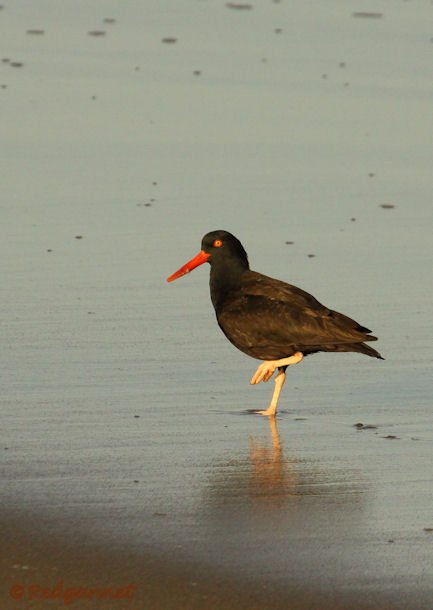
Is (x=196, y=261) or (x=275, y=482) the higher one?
(x=275, y=482)

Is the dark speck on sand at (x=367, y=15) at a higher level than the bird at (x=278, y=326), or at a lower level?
lower

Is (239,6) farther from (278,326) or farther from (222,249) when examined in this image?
(278,326)

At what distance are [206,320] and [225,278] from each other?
1.05 metres

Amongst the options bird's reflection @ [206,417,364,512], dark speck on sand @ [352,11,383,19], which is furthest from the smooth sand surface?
dark speck on sand @ [352,11,383,19]

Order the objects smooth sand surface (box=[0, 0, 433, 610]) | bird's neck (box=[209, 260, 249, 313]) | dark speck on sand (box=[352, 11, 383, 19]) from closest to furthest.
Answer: smooth sand surface (box=[0, 0, 433, 610]) → bird's neck (box=[209, 260, 249, 313]) → dark speck on sand (box=[352, 11, 383, 19])

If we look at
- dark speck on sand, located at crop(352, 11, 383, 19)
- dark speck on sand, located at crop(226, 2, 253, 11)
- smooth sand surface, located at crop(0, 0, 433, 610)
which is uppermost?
smooth sand surface, located at crop(0, 0, 433, 610)

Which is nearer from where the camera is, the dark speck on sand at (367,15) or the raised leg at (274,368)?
the raised leg at (274,368)

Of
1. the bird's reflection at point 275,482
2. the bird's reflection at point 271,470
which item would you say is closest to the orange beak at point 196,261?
the bird's reflection at point 271,470

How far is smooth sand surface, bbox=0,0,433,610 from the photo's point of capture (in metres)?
7.48

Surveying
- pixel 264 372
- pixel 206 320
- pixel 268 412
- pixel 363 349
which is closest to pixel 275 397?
pixel 268 412

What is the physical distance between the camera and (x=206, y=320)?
12.2 metres

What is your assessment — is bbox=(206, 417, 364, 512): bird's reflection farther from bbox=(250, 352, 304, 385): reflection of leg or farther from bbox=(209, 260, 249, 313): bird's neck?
bbox=(209, 260, 249, 313): bird's neck

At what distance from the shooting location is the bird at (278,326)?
10.4 metres

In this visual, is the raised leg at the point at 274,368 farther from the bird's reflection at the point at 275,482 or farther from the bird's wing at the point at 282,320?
the bird's reflection at the point at 275,482
